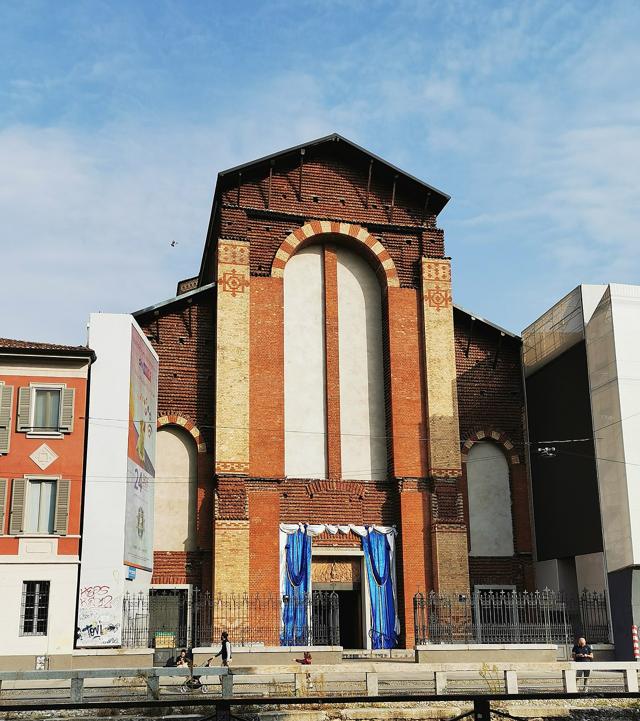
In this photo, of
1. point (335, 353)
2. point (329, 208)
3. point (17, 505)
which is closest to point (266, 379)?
point (335, 353)

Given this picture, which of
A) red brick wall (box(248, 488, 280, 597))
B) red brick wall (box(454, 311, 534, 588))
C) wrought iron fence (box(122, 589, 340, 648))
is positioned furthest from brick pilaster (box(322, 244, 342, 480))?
red brick wall (box(454, 311, 534, 588))

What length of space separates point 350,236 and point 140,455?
10972 millimetres

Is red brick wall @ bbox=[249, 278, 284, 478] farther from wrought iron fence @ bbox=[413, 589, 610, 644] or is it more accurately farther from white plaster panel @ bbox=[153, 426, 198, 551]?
wrought iron fence @ bbox=[413, 589, 610, 644]

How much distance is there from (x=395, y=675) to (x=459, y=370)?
13.7 metres

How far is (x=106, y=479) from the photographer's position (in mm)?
24609

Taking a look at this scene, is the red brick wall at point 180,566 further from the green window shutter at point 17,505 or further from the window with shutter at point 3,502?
the window with shutter at point 3,502

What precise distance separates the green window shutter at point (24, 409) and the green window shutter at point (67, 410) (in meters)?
0.89

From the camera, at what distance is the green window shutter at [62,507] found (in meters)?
23.9

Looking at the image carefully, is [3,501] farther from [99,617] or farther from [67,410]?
[99,617]

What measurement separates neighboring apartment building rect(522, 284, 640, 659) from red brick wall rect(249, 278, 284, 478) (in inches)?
363

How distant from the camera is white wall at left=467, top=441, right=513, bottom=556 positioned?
105 feet

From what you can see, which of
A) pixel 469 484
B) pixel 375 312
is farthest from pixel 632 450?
pixel 375 312

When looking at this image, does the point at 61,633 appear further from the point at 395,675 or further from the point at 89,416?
the point at 395,675

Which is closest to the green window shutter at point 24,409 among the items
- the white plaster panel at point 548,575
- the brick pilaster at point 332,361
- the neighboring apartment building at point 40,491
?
the neighboring apartment building at point 40,491
